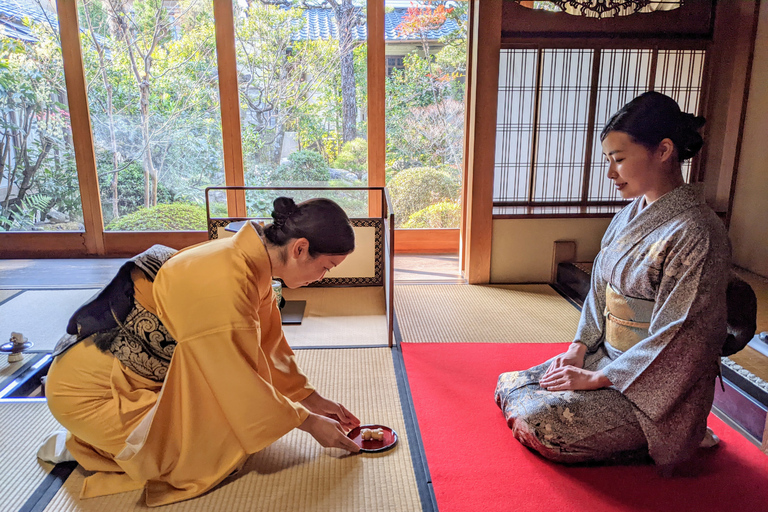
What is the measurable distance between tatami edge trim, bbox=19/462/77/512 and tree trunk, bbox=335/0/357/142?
3451 millimetres

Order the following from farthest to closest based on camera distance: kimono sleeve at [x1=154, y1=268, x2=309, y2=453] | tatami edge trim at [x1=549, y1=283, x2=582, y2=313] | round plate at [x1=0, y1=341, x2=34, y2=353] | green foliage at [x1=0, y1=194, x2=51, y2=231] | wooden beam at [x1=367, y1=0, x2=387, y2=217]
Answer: green foliage at [x1=0, y1=194, x2=51, y2=231]
wooden beam at [x1=367, y1=0, x2=387, y2=217]
tatami edge trim at [x1=549, y1=283, x2=582, y2=313]
round plate at [x1=0, y1=341, x2=34, y2=353]
kimono sleeve at [x1=154, y1=268, x2=309, y2=453]

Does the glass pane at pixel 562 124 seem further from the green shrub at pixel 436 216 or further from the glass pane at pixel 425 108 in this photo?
the green shrub at pixel 436 216

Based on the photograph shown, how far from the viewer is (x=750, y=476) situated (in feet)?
5.93

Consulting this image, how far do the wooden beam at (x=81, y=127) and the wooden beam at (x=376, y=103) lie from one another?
90.6 inches

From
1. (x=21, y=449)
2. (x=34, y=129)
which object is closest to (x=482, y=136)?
(x=21, y=449)

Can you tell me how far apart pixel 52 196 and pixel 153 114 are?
3.66 ft

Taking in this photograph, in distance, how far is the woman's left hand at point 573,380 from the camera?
185 cm

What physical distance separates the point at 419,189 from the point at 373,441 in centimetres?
323

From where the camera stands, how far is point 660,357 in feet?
5.59

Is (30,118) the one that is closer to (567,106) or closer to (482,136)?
(482,136)

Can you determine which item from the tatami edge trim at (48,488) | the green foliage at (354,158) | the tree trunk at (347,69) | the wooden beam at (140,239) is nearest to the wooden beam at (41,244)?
the wooden beam at (140,239)

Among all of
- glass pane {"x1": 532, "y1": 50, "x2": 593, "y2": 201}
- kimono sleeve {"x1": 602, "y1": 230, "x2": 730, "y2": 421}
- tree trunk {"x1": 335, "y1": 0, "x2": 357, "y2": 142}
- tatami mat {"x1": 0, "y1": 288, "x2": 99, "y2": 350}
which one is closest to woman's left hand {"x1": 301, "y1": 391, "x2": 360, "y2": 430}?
kimono sleeve {"x1": 602, "y1": 230, "x2": 730, "y2": 421}

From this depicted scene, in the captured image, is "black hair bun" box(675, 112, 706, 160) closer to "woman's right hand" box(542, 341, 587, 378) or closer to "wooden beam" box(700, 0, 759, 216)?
"woman's right hand" box(542, 341, 587, 378)

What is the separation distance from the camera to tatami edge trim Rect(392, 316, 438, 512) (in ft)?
5.57
